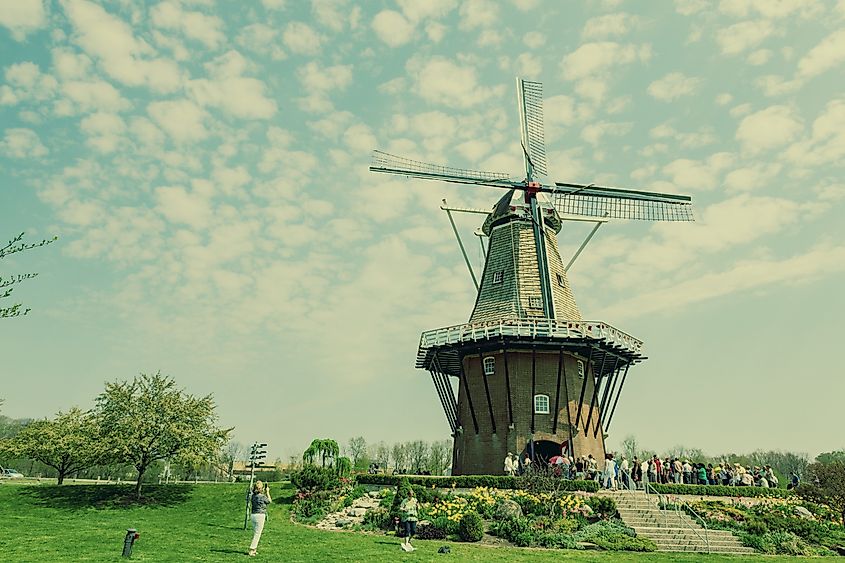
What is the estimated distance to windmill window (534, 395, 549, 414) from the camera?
30328 mm

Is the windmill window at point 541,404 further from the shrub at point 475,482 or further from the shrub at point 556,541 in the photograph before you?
the shrub at point 556,541

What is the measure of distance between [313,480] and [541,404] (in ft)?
37.1

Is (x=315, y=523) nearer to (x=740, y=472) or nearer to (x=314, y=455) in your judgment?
(x=314, y=455)

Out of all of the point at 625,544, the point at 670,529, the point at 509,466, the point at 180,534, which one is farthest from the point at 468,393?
the point at 180,534

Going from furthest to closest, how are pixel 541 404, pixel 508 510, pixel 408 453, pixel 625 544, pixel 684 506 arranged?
1. pixel 408 453
2. pixel 541 404
3. pixel 684 506
4. pixel 508 510
5. pixel 625 544

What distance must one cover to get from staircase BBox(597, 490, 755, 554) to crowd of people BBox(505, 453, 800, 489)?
3077mm

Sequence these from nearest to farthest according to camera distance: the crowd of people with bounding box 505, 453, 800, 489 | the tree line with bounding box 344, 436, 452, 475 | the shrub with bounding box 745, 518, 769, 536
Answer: the shrub with bounding box 745, 518, 769, 536
the crowd of people with bounding box 505, 453, 800, 489
the tree line with bounding box 344, 436, 452, 475

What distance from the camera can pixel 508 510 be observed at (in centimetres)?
2083

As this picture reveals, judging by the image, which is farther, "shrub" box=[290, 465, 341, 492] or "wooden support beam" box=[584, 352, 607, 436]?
"wooden support beam" box=[584, 352, 607, 436]

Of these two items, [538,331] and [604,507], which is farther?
[538,331]

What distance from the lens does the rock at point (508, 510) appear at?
2066 centimetres

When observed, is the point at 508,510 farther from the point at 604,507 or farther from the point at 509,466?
the point at 509,466

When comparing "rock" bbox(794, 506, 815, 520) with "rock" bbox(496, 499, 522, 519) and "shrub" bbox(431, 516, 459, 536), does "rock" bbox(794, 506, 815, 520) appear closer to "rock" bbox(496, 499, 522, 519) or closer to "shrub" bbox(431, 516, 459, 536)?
"rock" bbox(496, 499, 522, 519)

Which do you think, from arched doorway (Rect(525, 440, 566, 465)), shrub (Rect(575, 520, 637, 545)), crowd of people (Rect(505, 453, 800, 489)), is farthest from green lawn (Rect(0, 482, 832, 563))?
arched doorway (Rect(525, 440, 566, 465))
